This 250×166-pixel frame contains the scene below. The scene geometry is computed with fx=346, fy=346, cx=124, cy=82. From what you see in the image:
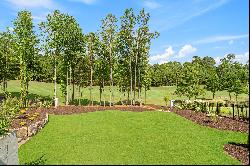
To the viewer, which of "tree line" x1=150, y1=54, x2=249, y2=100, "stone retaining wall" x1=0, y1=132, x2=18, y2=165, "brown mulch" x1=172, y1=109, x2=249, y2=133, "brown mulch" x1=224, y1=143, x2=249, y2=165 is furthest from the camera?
"tree line" x1=150, y1=54, x2=249, y2=100

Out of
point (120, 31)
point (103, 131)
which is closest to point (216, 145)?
point (103, 131)

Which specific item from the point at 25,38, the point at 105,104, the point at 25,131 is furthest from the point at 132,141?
the point at 105,104

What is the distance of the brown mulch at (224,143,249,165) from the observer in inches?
671

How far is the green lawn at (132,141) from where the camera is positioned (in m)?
16.1

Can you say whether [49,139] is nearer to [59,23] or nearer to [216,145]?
[216,145]

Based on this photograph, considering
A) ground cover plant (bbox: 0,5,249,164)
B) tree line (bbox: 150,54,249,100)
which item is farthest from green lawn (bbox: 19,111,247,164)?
tree line (bbox: 150,54,249,100)

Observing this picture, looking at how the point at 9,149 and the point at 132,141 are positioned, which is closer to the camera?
the point at 132,141

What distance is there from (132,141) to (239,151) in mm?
6098

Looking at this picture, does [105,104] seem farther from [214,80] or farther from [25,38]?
[214,80]

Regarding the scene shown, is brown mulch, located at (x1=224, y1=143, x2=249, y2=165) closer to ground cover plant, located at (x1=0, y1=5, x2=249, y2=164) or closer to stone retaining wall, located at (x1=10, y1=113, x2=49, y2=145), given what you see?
ground cover plant, located at (x1=0, y1=5, x2=249, y2=164)

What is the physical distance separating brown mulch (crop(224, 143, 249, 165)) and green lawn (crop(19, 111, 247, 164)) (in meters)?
0.39

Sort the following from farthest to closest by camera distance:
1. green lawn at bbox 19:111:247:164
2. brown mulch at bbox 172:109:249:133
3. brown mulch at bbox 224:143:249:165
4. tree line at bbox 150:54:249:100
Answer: tree line at bbox 150:54:249:100 → brown mulch at bbox 172:109:249:133 → brown mulch at bbox 224:143:249:165 → green lawn at bbox 19:111:247:164

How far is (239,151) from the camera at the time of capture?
62.8 feet

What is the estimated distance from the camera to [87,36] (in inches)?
2170
